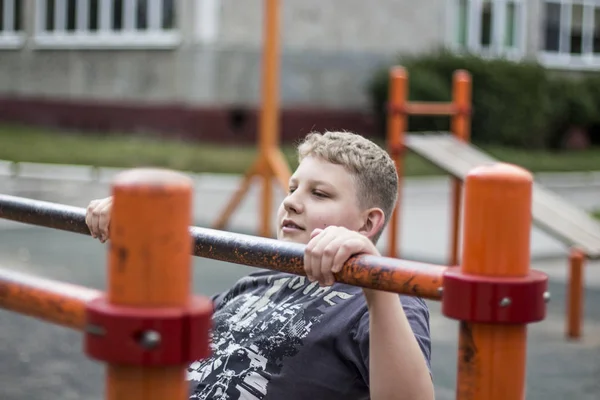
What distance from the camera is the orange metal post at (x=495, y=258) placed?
4.59 ft

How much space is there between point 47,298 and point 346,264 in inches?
17.2

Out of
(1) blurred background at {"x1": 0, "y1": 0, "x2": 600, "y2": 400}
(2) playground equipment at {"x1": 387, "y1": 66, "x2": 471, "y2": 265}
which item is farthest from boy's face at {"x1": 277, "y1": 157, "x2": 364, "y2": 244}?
(1) blurred background at {"x1": 0, "y1": 0, "x2": 600, "y2": 400}

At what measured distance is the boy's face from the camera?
2.29 meters

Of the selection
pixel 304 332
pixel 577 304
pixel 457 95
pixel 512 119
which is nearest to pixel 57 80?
pixel 512 119

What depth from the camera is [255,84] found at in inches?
699

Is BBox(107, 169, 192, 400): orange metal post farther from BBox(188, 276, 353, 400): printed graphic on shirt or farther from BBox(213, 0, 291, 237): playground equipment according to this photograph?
BBox(213, 0, 291, 237): playground equipment

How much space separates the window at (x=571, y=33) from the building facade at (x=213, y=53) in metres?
0.35

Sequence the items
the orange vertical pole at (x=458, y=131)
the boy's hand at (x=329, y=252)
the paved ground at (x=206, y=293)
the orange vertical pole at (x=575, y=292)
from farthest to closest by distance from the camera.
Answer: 1. the orange vertical pole at (x=458, y=131)
2. the orange vertical pole at (x=575, y=292)
3. the paved ground at (x=206, y=293)
4. the boy's hand at (x=329, y=252)

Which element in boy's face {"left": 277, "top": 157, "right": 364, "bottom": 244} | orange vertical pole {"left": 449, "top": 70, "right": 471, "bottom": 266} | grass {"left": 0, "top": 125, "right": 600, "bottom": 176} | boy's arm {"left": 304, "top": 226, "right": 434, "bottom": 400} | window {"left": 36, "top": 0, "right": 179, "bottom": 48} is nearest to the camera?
boy's arm {"left": 304, "top": 226, "right": 434, "bottom": 400}

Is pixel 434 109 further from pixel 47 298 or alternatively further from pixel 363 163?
pixel 47 298

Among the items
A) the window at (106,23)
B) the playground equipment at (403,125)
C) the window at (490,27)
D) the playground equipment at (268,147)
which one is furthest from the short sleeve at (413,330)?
the window at (490,27)

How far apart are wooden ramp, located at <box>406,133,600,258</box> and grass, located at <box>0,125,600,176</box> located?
5687 millimetres

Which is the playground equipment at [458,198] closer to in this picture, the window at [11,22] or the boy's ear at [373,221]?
the boy's ear at [373,221]

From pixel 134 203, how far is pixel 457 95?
7452 millimetres
